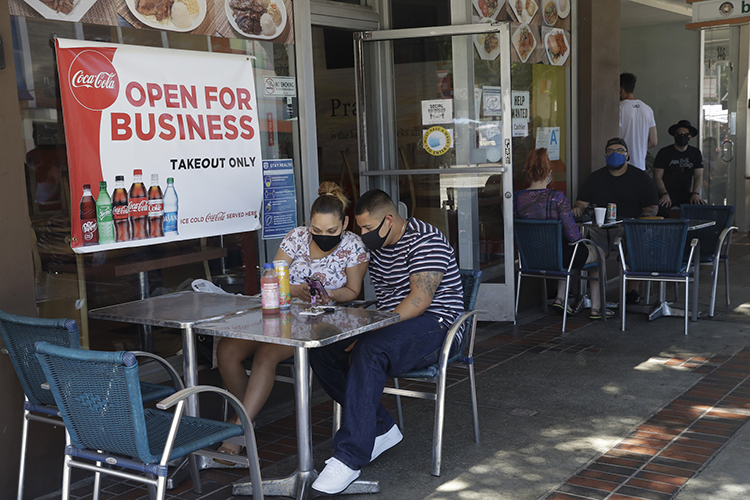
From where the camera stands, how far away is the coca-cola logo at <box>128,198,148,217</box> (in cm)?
401

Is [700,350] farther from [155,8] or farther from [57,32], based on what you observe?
[57,32]

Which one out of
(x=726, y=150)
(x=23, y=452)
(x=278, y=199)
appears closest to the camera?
(x=23, y=452)

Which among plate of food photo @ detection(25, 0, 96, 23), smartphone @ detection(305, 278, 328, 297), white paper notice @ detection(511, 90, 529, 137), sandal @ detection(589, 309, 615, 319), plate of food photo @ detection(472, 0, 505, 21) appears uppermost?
plate of food photo @ detection(472, 0, 505, 21)

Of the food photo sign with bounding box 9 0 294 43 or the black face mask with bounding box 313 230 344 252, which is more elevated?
the food photo sign with bounding box 9 0 294 43

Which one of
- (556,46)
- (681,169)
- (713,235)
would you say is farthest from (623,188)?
(681,169)

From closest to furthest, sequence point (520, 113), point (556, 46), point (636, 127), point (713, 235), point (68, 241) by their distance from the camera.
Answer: point (68, 241) → point (713, 235) → point (520, 113) → point (556, 46) → point (636, 127)

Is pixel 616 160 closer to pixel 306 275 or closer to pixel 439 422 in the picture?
pixel 306 275

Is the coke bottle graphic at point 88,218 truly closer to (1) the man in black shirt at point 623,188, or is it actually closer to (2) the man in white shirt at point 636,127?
(1) the man in black shirt at point 623,188

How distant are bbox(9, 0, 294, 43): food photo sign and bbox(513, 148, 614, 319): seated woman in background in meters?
2.50

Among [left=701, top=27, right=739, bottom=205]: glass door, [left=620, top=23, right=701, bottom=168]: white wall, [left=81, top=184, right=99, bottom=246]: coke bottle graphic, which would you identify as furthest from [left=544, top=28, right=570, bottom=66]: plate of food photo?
[left=701, top=27, right=739, bottom=205]: glass door

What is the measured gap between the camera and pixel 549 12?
7.28m

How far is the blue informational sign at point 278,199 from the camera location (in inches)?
190

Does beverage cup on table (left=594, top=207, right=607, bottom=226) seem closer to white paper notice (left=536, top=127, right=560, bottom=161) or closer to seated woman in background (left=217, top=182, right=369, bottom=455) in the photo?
white paper notice (left=536, top=127, right=560, bottom=161)

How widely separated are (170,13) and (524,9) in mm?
3827
